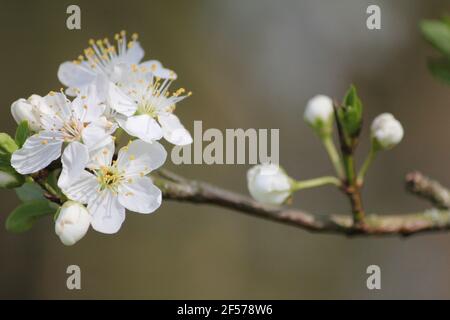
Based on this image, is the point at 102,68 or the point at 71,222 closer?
the point at 71,222

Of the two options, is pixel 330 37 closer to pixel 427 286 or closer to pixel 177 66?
pixel 177 66

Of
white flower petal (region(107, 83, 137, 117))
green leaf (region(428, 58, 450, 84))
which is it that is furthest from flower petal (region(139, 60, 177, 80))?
green leaf (region(428, 58, 450, 84))

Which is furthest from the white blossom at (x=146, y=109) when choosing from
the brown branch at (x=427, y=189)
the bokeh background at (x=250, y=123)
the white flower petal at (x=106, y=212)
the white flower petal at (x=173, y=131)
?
the bokeh background at (x=250, y=123)

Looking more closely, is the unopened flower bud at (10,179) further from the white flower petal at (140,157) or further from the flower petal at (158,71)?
the flower petal at (158,71)

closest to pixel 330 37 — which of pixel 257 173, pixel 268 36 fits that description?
pixel 268 36

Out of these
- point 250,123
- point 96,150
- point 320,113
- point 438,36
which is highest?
point 250,123

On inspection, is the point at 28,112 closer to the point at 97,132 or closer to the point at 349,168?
the point at 97,132

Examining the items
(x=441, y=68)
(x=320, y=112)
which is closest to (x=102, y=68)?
(x=320, y=112)
